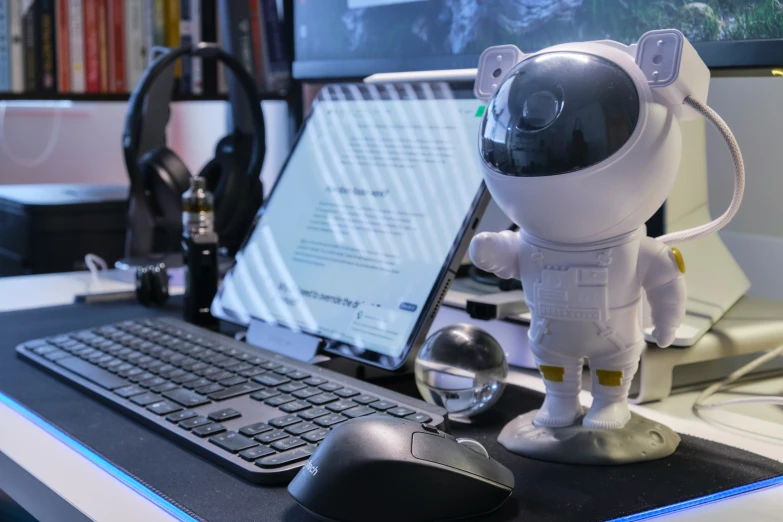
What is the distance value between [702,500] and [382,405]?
0.67ft

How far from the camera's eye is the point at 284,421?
0.56m

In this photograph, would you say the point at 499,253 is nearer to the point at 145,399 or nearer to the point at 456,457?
the point at 456,457

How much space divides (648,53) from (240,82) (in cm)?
80

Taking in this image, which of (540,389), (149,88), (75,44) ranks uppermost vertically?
(75,44)

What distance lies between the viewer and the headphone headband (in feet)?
3.62

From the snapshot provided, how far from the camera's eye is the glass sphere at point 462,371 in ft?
2.00

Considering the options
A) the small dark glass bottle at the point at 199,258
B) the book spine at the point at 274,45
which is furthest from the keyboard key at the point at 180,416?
the book spine at the point at 274,45

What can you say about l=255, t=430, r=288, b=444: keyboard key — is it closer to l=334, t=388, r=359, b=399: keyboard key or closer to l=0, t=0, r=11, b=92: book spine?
l=334, t=388, r=359, b=399: keyboard key

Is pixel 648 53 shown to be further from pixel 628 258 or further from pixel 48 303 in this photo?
pixel 48 303

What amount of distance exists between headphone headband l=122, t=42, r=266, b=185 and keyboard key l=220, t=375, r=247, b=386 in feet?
1.78

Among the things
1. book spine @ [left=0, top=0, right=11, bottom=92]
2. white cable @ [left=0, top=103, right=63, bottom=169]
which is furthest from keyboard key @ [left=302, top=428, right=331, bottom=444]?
white cable @ [left=0, top=103, right=63, bottom=169]

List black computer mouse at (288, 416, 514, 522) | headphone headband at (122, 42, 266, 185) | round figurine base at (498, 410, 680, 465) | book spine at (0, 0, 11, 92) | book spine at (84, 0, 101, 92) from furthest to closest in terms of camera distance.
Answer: book spine at (84, 0, 101, 92), book spine at (0, 0, 11, 92), headphone headband at (122, 42, 266, 185), round figurine base at (498, 410, 680, 465), black computer mouse at (288, 416, 514, 522)

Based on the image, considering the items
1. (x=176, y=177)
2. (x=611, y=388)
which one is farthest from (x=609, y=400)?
(x=176, y=177)

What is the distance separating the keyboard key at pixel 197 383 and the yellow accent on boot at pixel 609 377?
0.93 feet
